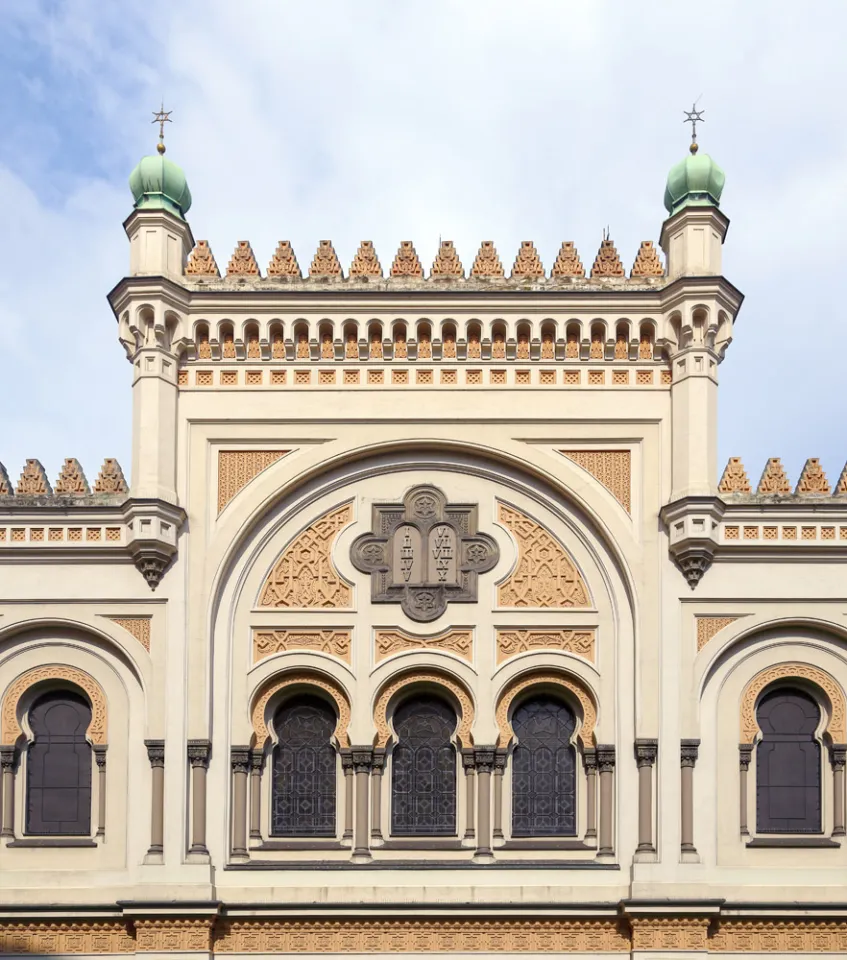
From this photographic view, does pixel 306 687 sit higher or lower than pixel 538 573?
lower

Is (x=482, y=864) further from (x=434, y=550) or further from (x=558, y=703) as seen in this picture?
(x=434, y=550)

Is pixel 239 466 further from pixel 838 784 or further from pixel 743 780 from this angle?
pixel 838 784

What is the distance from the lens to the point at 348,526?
74.6 feet

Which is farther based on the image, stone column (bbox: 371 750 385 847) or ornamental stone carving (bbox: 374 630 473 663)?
ornamental stone carving (bbox: 374 630 473 663)

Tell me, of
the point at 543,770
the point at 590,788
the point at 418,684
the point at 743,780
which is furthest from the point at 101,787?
the point at 743,780

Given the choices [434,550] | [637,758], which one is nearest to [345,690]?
[434,550]

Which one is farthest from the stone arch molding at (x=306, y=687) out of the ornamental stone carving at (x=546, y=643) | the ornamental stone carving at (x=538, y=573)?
the ornamental stone carving at (x=538, y=573)

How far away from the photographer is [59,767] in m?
22.2

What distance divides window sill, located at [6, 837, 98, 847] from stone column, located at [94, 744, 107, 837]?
0.17 meters

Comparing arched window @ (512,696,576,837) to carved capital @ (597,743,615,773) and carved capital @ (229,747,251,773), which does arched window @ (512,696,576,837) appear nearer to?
carved capital @ (597,743,615,773)

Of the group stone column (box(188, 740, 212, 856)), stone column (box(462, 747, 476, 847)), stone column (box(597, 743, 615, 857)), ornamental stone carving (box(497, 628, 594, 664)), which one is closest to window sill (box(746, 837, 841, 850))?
stone column (box(597, 743, 615, 857))

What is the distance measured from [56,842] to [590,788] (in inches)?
241

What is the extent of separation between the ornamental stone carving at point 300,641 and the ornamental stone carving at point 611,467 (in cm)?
343

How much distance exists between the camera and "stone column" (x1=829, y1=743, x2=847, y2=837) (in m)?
21.6
